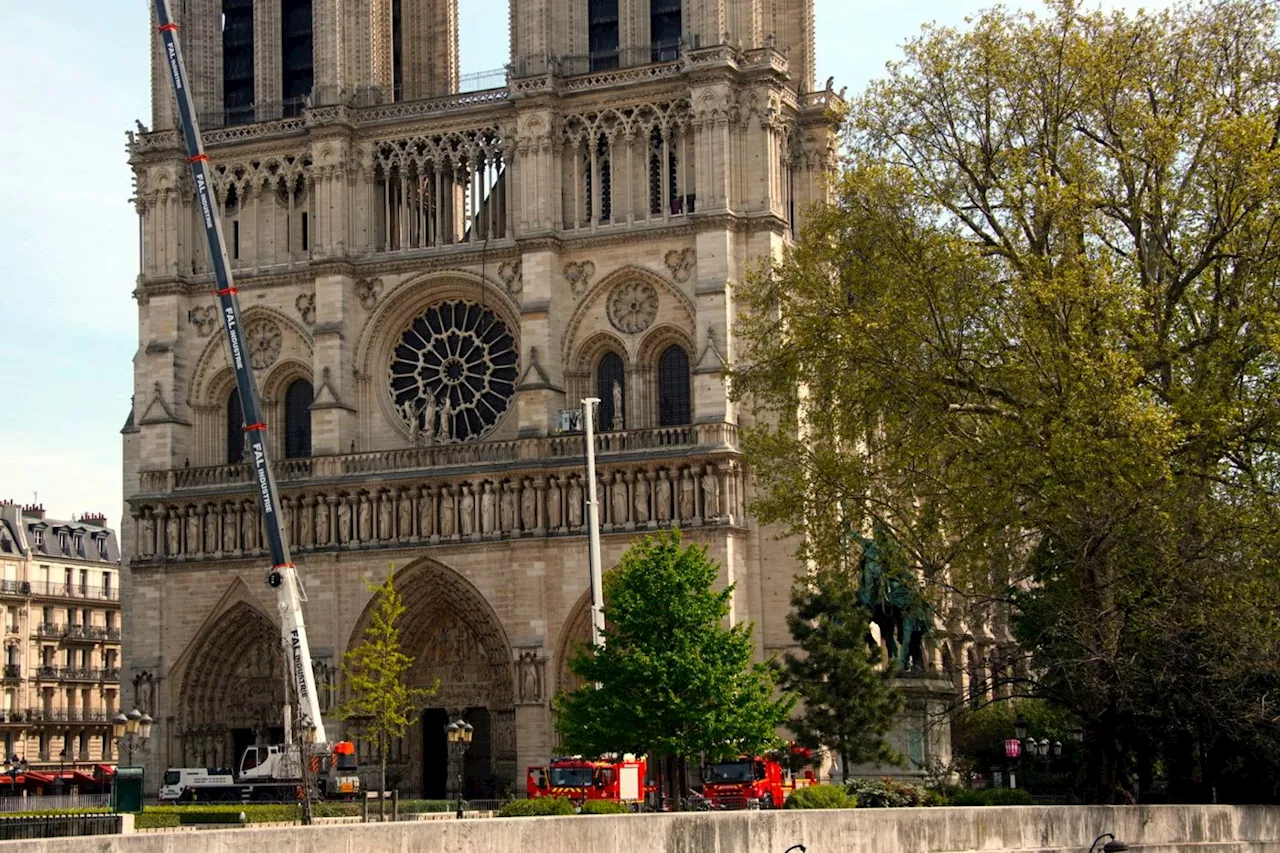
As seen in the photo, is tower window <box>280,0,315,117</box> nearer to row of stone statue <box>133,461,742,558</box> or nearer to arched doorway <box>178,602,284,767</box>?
row of stone statue <box>133,461,742,558</box>

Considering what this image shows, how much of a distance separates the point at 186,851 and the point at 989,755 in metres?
37.8

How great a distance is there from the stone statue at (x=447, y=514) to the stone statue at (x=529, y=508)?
1.92 meters

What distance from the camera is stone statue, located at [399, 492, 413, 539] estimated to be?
178 ft

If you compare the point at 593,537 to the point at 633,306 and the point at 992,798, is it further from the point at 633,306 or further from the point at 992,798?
the point at 992,798

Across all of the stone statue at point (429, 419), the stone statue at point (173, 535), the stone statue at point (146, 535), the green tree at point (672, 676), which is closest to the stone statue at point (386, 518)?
the stone statue at point (429, 419)

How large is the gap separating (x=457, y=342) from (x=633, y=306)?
211 inches

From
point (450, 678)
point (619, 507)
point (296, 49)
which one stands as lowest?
point (450, 678)

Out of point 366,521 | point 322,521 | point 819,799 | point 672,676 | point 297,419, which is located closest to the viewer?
point 819,799

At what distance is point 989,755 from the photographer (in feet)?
173

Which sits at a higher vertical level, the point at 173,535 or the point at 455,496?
the point at 455,496

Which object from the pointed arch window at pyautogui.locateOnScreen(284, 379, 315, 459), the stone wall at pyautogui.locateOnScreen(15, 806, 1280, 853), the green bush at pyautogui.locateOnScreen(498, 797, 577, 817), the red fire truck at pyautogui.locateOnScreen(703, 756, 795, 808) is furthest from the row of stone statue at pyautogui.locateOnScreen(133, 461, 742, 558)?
the stone wall at pyautogui.locateOnScreen(15, 806, 1280, 853)

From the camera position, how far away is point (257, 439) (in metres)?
49.6

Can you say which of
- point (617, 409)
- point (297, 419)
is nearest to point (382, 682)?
point (617, 409)

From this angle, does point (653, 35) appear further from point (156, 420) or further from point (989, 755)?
point (989, 755)
